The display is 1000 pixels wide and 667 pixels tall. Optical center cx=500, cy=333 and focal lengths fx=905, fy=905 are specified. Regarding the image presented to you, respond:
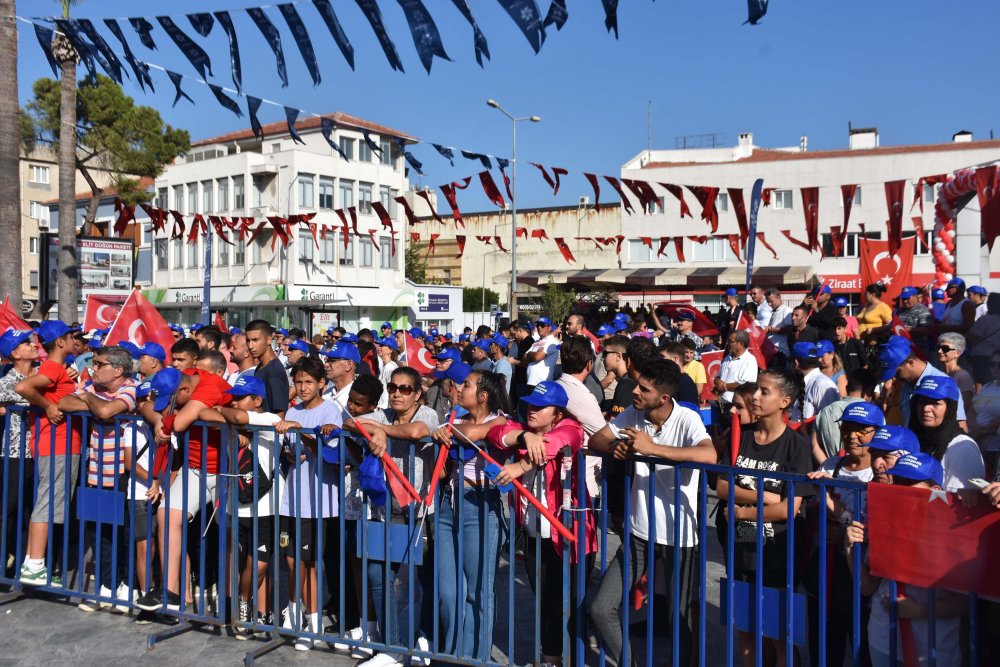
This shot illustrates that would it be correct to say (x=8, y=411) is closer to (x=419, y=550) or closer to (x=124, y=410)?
(x=124, y=410)

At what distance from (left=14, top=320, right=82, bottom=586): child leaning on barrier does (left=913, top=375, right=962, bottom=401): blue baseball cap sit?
5144 mm

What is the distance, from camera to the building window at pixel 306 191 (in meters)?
48.4

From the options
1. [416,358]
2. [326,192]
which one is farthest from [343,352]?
[326,192]

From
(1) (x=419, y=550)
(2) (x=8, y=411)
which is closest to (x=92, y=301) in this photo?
(2) (x=8, y=411)

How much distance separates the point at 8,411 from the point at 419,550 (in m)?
3.18

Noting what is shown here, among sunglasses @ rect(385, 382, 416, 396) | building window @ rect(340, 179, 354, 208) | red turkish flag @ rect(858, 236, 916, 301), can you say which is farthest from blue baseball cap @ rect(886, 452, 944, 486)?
building window @ rect(340, 179, 354, 208)

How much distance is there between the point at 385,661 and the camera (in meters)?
4.89

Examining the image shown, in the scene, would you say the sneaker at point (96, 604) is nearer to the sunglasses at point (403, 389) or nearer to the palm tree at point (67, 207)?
the sunglasses at point (403, 389)

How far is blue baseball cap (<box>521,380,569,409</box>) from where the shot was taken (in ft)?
15.0

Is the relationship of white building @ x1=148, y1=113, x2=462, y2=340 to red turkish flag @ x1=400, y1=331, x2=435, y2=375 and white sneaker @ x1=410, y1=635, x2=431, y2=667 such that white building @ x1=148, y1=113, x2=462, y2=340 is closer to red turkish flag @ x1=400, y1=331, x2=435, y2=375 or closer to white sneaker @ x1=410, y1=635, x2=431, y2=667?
red turkish flag @ x1=400, y1=331, x2=435, y2=375

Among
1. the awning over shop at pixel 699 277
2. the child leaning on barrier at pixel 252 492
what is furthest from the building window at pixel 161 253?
the child leaning on barrier at pixel 252 492

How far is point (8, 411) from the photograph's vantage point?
19.9ft

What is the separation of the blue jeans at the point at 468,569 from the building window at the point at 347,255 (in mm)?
46123

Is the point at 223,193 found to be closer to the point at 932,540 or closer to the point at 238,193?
the point at 238,193
